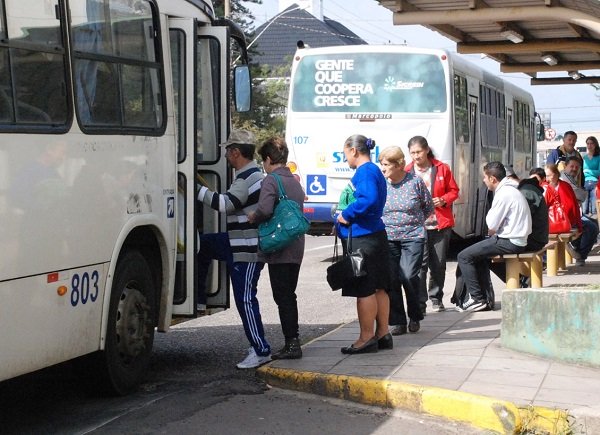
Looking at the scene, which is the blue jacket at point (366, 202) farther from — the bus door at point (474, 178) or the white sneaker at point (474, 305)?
the bus door at point (474, 178)

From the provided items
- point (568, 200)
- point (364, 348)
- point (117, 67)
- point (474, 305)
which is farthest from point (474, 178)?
point (117, 67)

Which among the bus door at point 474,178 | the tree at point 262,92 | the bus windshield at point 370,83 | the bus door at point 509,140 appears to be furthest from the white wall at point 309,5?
the bus windshield at point 370,83

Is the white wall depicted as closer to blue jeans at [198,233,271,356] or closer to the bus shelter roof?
the bus shelter roof

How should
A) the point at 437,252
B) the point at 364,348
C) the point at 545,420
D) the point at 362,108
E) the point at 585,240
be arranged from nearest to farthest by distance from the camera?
the point at 545,420, the point at 364,348, the point at 437,252, the point at 585,240, the point at 362,108

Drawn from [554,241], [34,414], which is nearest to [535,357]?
[34,414]

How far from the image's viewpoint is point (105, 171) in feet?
24.4

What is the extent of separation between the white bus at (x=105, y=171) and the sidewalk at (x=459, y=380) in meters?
1.14

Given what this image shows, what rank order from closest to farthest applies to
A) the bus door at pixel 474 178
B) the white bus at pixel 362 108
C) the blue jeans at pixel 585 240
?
the blue jeans at pixel 585 240 → the white bus at pixel 362 108 → the bus door at pixel 474 178

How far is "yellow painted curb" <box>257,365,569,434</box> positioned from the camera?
7.02m

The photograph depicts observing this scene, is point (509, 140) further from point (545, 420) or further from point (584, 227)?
point (545, 420)

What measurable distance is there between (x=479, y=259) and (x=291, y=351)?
12.6ft

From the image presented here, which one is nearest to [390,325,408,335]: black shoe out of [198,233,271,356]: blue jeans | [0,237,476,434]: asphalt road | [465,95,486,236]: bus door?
[0,237,476,434]: asphalt road

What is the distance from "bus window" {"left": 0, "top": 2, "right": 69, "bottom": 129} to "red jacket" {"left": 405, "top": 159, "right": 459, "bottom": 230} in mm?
5968

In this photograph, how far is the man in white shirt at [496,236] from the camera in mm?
12227
